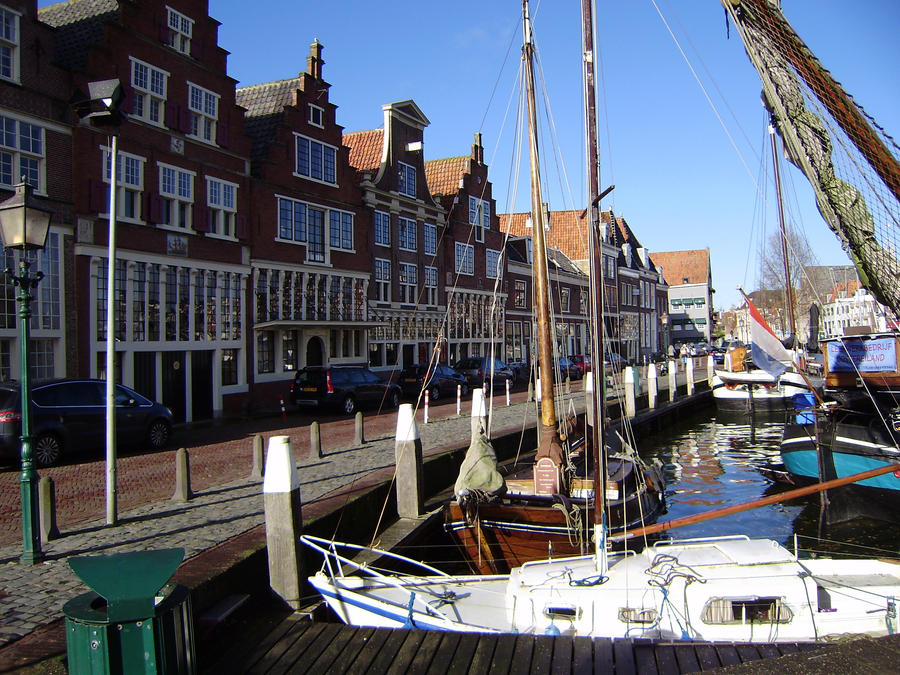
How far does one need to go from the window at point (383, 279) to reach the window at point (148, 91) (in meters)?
13.7

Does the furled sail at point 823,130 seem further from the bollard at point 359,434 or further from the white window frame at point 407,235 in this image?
the white window frame at point 407,235

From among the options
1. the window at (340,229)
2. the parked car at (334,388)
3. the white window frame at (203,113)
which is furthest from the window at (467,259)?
the white window frame at (203,113)

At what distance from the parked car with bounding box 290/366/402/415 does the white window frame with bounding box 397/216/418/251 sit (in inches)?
479

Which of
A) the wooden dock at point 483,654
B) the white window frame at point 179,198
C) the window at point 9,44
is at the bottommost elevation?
the wooden dock at point 483,654

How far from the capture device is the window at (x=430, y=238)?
38.3m

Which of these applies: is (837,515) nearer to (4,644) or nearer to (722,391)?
(4,644)

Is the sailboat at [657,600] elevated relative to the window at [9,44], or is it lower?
lower

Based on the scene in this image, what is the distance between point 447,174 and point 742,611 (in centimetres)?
4039

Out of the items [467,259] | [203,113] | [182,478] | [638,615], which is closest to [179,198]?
[203,113]

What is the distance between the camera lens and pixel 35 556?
7164mm

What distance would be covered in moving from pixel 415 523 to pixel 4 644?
5495 mm

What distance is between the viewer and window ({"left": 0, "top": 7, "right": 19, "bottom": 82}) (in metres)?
17.5

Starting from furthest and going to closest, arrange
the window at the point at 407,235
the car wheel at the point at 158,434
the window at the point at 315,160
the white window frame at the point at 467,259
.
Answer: the white window frame at the point at 467,259
the window at the point at 407,235
the window at the point at 315,160
the car wheel at the point at 158,434

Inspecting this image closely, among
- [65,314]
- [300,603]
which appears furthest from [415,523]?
[65,314]
